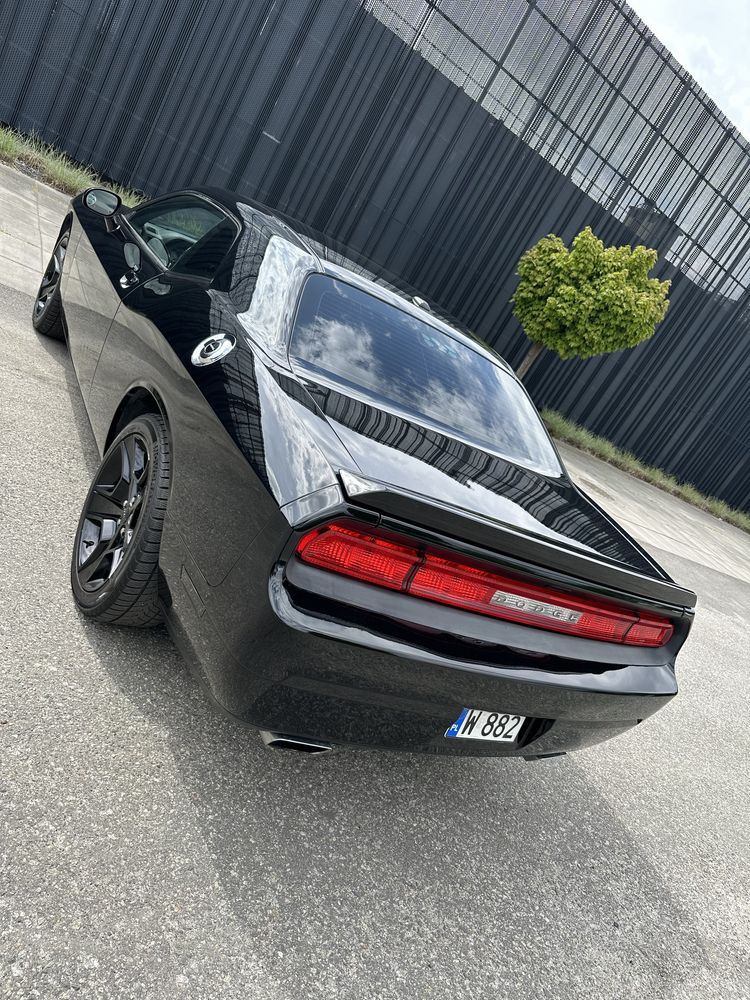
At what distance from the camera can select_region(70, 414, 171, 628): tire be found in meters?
2.35

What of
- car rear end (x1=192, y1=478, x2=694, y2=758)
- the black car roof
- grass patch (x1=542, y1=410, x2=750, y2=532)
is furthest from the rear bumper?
grass patch (x1=542, y1=410, x2=750, y2=532)

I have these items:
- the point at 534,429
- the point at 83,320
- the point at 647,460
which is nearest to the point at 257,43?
the point at 83,320

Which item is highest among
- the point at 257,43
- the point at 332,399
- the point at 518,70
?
the point at 518,70

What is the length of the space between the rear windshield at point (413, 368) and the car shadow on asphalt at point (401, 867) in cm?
123

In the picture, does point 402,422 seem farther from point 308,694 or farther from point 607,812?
point 607,812

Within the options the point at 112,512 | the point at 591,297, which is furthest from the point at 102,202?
the point at 591,297

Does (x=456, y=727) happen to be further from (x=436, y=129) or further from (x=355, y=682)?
(x=436, y=129)

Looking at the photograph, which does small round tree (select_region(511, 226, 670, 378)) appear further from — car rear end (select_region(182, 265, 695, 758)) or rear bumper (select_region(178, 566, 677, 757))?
rear bumper (select_region(178, 566, 677, 757))

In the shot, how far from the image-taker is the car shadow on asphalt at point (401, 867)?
195 cm

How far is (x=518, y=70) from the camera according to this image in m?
14.5

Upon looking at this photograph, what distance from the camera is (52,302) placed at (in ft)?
15.6

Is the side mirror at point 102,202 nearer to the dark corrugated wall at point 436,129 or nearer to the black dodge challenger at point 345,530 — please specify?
the black dodge challenger at point 345,530

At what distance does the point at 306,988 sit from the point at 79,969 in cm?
54

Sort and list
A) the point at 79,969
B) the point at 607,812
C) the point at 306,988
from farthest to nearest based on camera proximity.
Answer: the point at 607,812, the point at 306,988, the point at 79,969
